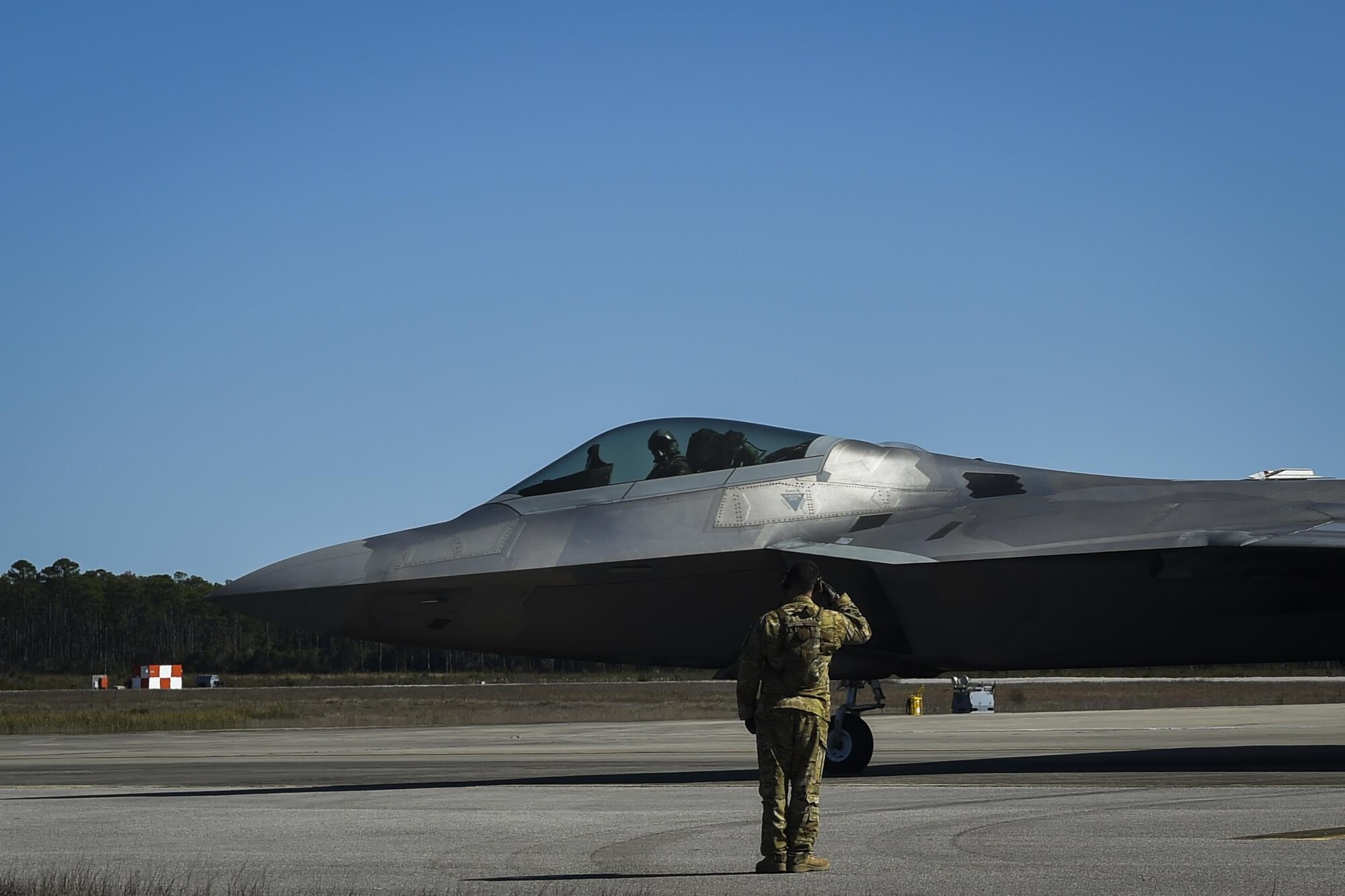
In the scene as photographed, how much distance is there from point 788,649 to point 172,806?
6746mm

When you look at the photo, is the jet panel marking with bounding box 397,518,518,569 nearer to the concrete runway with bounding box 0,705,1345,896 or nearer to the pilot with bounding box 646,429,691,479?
the pilot with bounding box 646,429,691,479

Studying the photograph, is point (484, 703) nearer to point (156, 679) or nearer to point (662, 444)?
point (662, 444)

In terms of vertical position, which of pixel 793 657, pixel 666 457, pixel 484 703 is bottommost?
pixel 484 703

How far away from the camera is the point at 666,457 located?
49.1 ft

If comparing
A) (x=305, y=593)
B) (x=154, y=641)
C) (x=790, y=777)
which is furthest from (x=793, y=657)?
(x=154, y=641)

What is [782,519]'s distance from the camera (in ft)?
47.5

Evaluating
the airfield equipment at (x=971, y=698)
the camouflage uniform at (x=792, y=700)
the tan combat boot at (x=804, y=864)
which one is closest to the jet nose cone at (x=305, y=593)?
the camouflage uniform at (x=792, y=700)

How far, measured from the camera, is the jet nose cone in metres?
14.5

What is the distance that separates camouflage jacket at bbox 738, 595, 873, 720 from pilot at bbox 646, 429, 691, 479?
6.21m

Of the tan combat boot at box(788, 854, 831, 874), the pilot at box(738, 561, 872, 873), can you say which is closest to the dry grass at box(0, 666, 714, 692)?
the pilot at box(738, 561, 872, 873)

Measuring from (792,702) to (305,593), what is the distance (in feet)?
23.8

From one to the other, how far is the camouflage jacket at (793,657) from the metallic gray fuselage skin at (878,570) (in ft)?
16.3

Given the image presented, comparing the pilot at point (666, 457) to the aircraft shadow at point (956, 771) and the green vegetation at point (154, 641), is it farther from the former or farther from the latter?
the green vegetation at point (154, 641)

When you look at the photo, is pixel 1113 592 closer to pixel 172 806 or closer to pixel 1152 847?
pixel 1152 847
